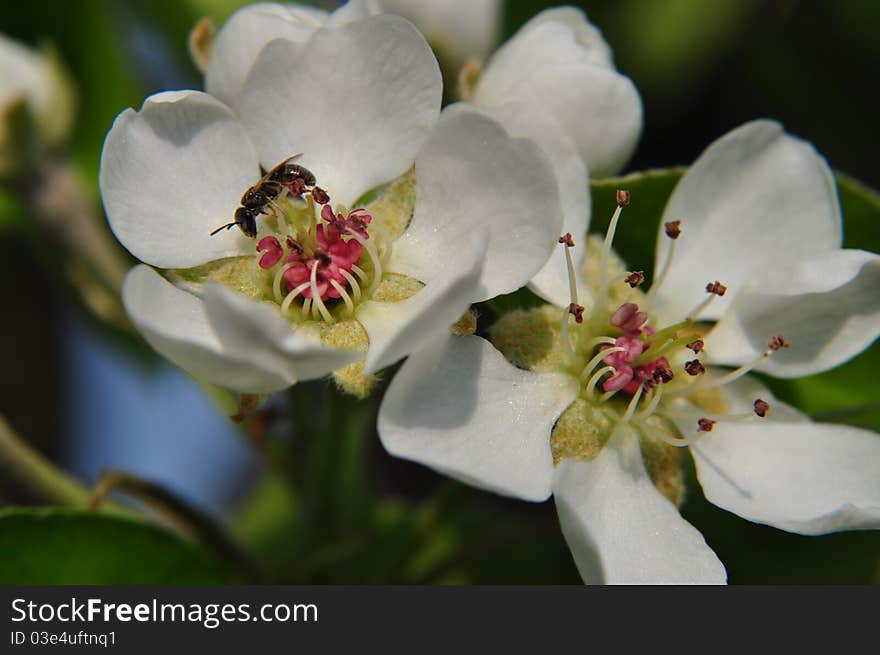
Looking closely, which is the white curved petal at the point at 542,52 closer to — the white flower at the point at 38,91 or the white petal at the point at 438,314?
the white petal at the point at 438,314

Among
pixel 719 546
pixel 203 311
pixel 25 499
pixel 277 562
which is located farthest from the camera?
pixel 277 562

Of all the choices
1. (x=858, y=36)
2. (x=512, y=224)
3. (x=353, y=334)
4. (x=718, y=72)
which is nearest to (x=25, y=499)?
(x=353, y=334)

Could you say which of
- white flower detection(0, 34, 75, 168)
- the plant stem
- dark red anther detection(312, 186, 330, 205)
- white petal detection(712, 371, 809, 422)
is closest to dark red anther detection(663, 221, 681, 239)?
white petal detection(712, 371, 809, 422)

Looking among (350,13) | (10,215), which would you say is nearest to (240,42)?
(350,13)

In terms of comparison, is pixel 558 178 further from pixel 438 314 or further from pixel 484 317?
pixel 438 314

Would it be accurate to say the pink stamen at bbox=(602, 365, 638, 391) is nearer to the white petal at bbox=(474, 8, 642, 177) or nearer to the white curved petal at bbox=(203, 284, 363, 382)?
the white petal at bbox=(474, 8, 642, 177)

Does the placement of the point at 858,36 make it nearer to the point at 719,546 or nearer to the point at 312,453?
the point at 719,546
